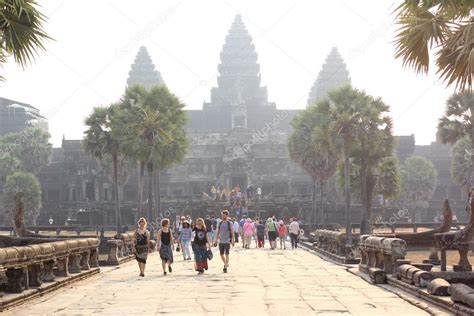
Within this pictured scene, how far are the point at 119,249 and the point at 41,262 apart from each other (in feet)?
39.2

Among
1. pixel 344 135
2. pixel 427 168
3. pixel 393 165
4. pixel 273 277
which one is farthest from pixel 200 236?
pixel 427 168

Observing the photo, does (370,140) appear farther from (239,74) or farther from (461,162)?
(239,74)

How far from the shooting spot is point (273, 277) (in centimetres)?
1945

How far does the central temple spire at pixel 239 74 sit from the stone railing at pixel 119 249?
10606 centimetres

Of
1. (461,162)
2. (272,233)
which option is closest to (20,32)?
(272,233)

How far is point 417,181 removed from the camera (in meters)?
93.1

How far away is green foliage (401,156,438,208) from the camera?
93.1 m

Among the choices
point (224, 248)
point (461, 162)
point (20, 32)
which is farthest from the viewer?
point (461, 162)

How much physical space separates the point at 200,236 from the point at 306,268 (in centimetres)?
299

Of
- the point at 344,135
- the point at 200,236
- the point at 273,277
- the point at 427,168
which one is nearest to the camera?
the point at 273,277

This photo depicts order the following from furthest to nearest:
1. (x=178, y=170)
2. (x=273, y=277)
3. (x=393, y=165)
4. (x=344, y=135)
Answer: (x=178, y=170), (x=393, y=165), (x=344, y=135), (x=273, y=277)

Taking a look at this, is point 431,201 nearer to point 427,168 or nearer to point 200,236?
point 427,168

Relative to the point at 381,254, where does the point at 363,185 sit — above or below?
above

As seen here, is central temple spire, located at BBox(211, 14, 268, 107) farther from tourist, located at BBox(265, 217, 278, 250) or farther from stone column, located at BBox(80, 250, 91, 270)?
stone column, located at BBox(80, 250, 91, 270)
